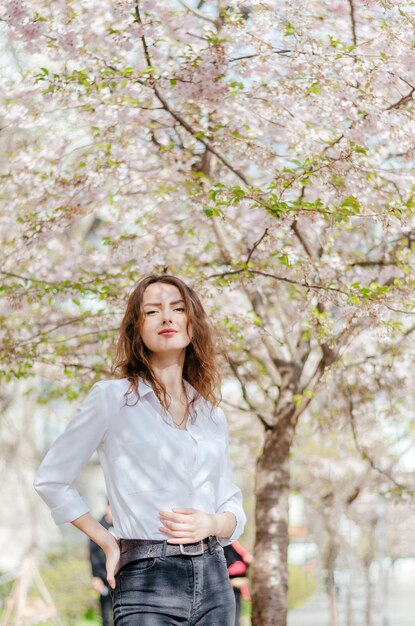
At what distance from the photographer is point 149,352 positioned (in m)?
3.06

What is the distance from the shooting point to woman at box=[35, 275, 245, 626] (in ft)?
8.73

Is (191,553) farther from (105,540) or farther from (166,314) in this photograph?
(166,314)

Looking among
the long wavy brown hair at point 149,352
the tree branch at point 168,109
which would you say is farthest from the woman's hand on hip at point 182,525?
the tree branch at point 168,109

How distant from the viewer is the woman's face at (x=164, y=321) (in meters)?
3.01

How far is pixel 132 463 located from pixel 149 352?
405 millimetres

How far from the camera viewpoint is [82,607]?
607 inches

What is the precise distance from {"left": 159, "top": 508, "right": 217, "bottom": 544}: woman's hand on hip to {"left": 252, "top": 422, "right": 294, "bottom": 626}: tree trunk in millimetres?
4270

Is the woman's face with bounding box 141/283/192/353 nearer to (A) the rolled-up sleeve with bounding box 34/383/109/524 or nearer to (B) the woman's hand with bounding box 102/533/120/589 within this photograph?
(A) the rolled-up sleeve with bounding box 34/383/109/524

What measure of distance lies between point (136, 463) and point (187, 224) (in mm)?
4930

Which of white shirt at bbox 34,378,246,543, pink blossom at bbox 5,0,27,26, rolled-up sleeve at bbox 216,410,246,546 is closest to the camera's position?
white shirt at bbox 34,378,246,543

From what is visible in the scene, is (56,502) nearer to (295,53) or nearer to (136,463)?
(136,463)

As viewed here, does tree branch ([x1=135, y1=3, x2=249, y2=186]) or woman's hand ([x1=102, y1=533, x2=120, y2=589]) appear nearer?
woman's hand ([x1=102, y1=533, x2=120, y2=589])

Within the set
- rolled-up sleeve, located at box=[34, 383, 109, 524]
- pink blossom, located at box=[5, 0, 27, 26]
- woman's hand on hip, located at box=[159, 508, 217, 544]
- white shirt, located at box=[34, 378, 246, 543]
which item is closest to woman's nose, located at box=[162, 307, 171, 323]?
white shirt, located at box=[34, 378, 246, 543]

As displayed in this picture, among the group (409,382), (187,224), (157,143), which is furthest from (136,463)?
(409,382)
